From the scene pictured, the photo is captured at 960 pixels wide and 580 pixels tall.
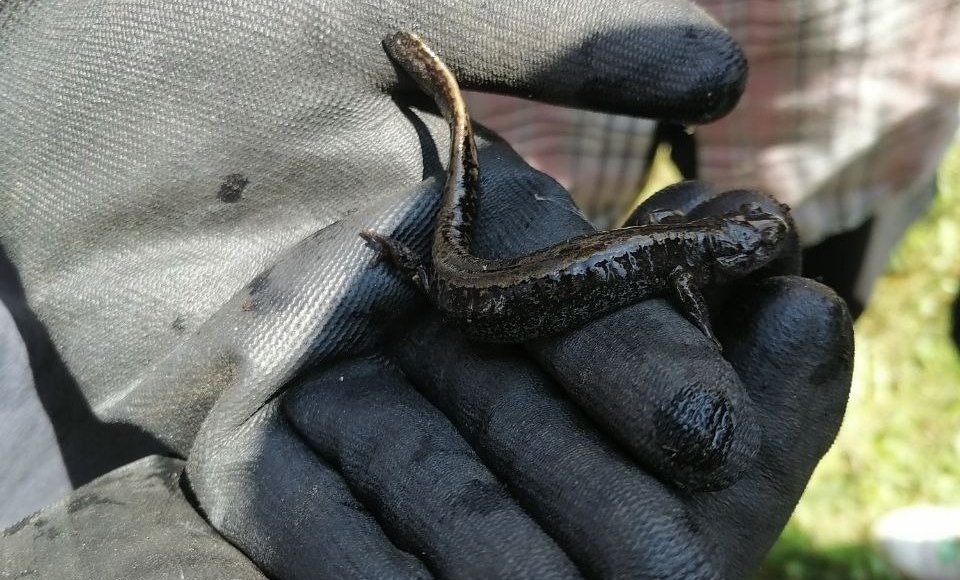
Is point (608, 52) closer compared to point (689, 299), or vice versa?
point (608, 52)

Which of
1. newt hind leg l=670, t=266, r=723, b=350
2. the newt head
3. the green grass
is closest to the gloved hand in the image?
newt hind leg l=670, t=266, r=723, b=350

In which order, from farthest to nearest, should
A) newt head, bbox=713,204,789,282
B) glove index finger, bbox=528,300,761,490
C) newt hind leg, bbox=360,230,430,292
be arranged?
newt head, bbox=713,204,789,282, newt hind leg, bbox=360,230,430,292, glove index finger, bbox=528,300,761,490

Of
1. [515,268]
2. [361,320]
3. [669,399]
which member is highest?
[669,399]

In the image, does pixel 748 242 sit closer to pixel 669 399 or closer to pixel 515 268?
pixel 515 268

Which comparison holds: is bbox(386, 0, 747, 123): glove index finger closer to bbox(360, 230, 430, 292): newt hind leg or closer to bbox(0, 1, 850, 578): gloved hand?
bbox(0, 1, 850, 578): gloved hand

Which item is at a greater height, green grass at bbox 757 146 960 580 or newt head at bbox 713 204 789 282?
newt head at bbox 713 204 789 282

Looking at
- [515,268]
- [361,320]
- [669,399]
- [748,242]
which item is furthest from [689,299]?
[361,320]
